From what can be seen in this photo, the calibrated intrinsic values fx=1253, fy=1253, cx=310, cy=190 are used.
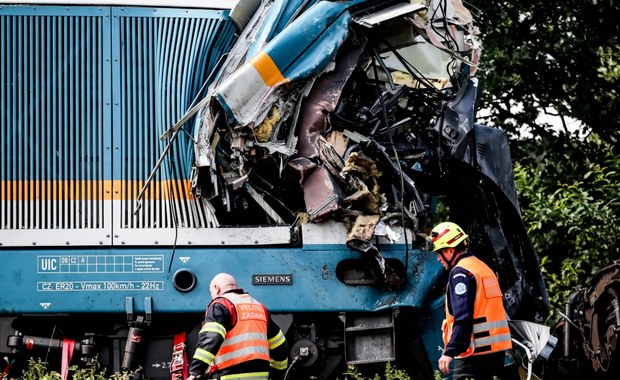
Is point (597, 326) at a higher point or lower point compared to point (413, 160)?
lower

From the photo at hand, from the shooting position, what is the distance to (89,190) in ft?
29.1

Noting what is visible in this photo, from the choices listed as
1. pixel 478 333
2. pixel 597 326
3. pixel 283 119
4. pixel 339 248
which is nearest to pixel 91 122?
pixel 283 119

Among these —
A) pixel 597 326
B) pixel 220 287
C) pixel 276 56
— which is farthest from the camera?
pixel 597 326

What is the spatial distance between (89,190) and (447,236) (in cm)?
254

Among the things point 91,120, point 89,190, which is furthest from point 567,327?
point 91,120

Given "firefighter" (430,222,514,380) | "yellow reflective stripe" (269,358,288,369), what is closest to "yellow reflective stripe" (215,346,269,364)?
"yellow reflective stripe" (269,358,288,369)

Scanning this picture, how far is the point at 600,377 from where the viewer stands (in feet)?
31.7

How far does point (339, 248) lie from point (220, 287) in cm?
111

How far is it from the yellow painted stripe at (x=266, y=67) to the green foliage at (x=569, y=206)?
4565mm

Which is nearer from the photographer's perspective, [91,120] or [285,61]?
[285,61]

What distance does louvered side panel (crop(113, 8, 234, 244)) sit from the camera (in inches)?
349

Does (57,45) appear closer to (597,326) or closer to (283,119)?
(283,119)

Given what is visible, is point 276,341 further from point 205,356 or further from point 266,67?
point 266,67

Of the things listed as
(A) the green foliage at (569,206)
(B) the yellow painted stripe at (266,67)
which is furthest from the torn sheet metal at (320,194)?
(A) the green foliage at (569,206)
